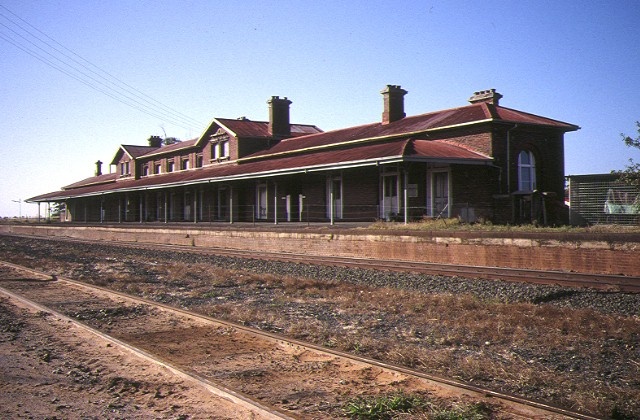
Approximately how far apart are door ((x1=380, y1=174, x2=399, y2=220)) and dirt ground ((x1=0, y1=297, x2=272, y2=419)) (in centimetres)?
1903

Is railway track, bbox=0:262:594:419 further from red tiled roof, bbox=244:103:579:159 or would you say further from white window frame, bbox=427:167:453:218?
red tiled roof, bbox=244:103:579:159

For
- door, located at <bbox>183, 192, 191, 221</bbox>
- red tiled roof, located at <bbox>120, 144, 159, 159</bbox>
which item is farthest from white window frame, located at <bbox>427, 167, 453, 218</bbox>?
red tiled roof, located at <bbox>120, 144, 159, 159</bbox>

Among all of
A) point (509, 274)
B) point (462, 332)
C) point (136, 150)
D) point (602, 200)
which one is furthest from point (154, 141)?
point (462, 332)

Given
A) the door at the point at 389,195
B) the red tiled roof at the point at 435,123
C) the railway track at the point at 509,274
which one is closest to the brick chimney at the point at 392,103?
the red tiled roof at the point at 435,123

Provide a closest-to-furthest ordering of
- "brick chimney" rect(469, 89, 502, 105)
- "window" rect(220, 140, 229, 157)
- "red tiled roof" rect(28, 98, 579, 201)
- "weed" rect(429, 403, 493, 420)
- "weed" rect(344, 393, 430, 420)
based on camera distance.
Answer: "weed" rect(429, 403, 493, 420) → "weed" rect(344, 393, 430, 420) → "red tiled roof" rect(28, 98, 579, 201) → "brick chimney" rect(469, 89, 502, 105) → "window" rect(220, 140, 229, 157)

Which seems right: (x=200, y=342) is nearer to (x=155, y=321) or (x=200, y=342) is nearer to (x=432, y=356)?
(x=155, y=321)

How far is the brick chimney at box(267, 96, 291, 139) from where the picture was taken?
40594 millimetres

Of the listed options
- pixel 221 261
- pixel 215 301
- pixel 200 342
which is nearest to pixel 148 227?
pixel 221 261

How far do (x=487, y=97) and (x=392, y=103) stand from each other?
4944 mm

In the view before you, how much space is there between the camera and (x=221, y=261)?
19078 millimetres

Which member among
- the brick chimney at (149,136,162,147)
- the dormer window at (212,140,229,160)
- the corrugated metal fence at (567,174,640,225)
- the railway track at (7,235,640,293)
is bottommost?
the railway track at (7,235,640,293)

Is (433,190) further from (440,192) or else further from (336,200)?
(336,200)

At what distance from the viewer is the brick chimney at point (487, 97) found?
1101 inches

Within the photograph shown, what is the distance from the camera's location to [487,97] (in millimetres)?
28266
